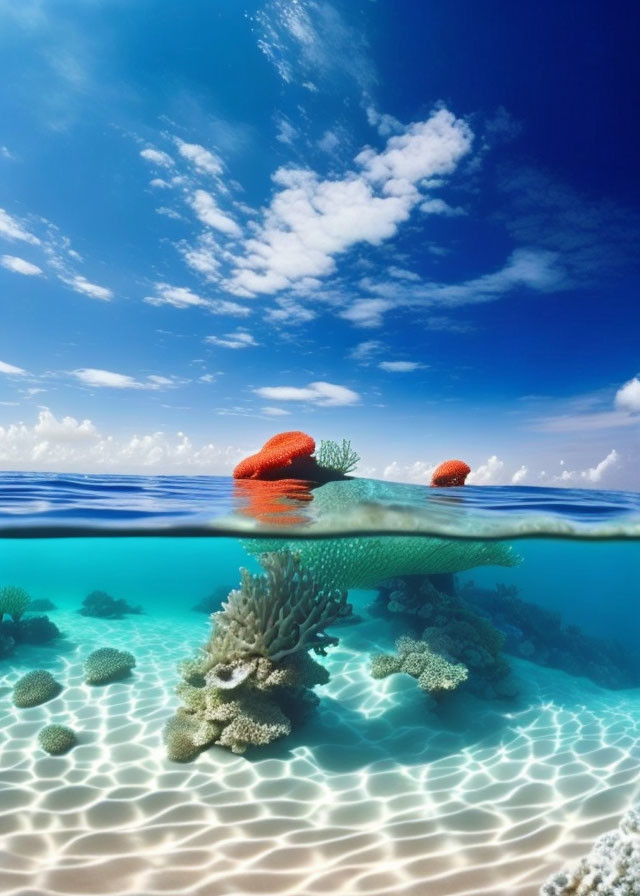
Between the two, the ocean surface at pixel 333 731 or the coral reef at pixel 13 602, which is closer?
the ocean surface at pixel 333 731

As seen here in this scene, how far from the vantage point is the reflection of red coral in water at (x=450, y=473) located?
405 inches

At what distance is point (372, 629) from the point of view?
34.8 feet

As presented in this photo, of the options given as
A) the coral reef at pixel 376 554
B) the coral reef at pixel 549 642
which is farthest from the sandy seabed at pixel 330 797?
the coral reef at pixel 549 642

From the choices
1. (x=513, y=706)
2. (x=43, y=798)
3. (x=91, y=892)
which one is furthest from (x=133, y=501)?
(x=513, y=706)

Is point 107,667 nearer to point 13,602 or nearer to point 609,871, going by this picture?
point 13,602

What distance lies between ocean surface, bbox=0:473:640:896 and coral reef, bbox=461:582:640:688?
0.61 meters

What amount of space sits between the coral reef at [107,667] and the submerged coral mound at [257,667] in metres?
2.45

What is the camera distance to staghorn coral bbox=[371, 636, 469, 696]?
7590 millimetres

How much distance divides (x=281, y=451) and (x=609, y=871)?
20.8 feet

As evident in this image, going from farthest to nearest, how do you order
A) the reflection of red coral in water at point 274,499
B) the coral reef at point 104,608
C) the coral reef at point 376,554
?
the coral reef at point 104,608
the coral reef at point 376,554
the reflection of red coral in water at point 274,499

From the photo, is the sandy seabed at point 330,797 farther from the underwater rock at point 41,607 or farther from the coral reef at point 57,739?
the underwater rock at point 41,607

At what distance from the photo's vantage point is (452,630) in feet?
30.8

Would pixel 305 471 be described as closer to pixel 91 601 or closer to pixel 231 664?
pixel 231 664

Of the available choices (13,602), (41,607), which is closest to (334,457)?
(13,602)
